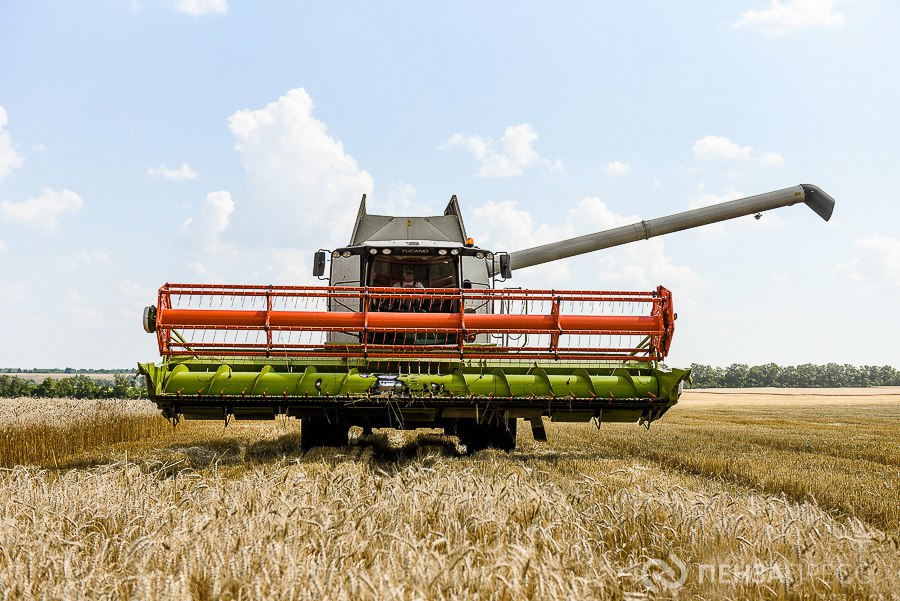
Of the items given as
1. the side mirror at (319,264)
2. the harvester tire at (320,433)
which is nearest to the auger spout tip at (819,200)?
the side mirror at (319,264)

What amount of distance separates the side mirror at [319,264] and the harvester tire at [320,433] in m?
1.95

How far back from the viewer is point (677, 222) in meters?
13.9

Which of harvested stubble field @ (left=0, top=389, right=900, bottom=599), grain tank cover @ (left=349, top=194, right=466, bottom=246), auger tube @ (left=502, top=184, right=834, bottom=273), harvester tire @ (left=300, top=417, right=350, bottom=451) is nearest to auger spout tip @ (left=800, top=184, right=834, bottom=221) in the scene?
auger tube @ (left=502, top=184, right=834, bottom=273)

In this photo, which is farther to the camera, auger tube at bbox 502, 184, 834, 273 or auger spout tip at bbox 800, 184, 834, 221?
auger spout tip at bbox 800, 184, 834, 221

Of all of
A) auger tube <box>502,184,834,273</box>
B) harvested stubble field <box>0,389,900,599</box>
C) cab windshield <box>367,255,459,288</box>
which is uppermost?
auger tube <box>502,184,834,273</box>

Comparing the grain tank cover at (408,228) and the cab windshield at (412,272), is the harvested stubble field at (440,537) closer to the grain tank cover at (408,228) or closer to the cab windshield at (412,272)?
the cab windshield at (412,272)

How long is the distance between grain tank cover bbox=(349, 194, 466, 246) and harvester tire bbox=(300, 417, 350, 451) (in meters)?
2.73

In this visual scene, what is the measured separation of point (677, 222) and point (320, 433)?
8.97m

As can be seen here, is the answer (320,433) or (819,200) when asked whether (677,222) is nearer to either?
(819,200)

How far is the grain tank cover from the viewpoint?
9680 millimetres

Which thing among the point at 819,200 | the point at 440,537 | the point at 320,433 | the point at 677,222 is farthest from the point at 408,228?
the point at 819,200

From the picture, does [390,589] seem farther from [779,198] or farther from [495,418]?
[779,198]

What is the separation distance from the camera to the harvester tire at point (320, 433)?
7594 millimetres

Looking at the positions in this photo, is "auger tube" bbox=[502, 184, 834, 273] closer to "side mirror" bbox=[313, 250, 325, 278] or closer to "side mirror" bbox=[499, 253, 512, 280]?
"side mirror" bbox=[499, 253, 512, 280]
